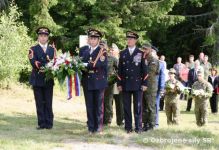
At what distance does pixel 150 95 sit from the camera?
10.9 m

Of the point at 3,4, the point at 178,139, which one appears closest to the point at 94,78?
the point at 178,139

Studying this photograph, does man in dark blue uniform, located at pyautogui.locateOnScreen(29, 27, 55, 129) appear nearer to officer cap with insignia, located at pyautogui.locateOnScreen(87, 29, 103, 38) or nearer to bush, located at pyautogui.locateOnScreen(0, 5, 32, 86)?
officer cap with insignia, located at pyautogui.locateOnScreen(87, 29, 103, 38)

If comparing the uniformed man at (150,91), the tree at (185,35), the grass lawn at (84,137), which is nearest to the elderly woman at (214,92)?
the grass lawn at (84,137)

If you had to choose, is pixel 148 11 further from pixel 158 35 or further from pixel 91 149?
pixel 91 149

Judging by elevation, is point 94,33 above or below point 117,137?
above

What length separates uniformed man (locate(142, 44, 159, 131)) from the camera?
1079 centimetres

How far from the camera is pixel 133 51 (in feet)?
→ 32.4

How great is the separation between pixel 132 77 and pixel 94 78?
76 centimetres

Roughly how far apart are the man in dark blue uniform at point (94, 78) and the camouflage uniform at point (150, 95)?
140cm

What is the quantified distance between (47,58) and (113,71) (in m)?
1.65

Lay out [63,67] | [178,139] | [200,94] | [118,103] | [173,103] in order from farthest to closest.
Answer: [200,94], [173,103], [118,103], [63,67], [178,139]

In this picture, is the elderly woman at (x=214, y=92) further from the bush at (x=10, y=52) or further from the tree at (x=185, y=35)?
the tree at (x=185, y=35)

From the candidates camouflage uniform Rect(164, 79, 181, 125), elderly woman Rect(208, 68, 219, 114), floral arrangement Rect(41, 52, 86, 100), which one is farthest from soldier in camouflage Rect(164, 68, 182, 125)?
elderly woman Rect(208, 68, 219, 114)

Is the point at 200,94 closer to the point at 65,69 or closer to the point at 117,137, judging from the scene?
the point at 117,137
